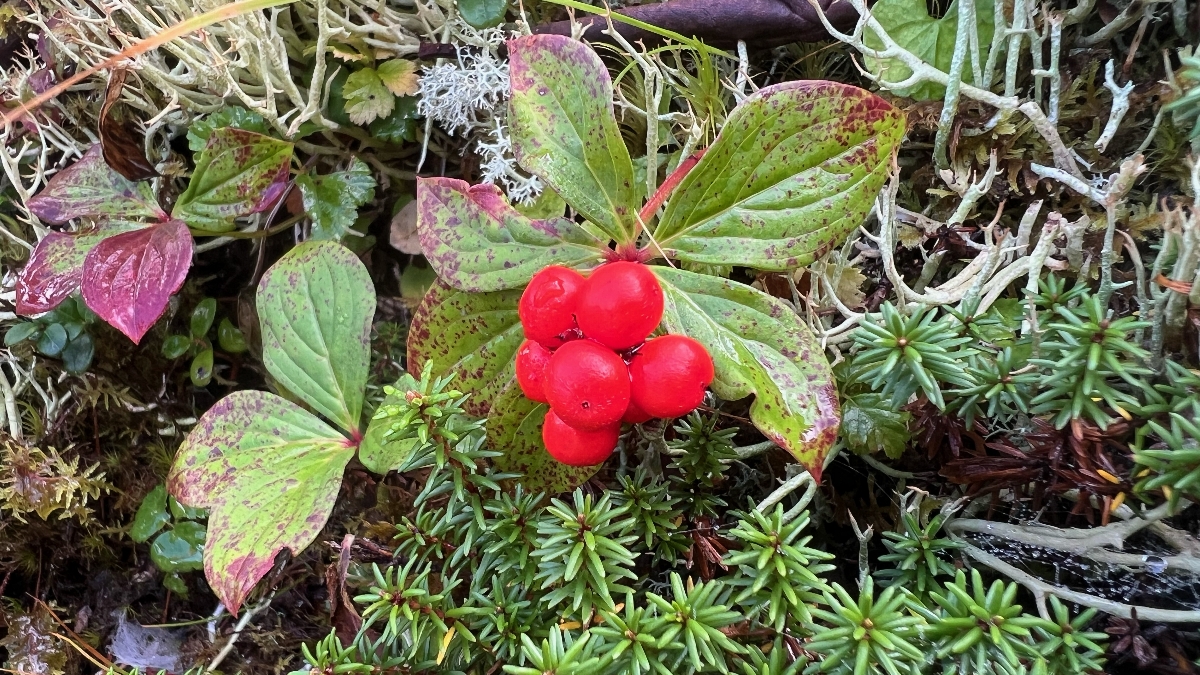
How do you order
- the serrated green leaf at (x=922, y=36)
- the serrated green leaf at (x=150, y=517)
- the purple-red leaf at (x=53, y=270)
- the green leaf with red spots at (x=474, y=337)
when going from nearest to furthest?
the green leaf with red spots at (x=474, y=337) < the serrated green leaf at (x=922, y=36) < the purple-red leaf at (x=53, y=270) < the serrated green leaf at (x=150, y=517)

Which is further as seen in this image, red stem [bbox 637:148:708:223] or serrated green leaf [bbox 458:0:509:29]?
serrated green leaf [bbox 458:0:509:29]

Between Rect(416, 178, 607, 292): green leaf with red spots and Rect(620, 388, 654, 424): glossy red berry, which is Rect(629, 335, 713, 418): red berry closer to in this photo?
Rect(620, 388, 654, 424): glossy red berry

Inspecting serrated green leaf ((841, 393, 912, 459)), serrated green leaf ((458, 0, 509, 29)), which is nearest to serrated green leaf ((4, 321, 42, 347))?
serrated green leaf ((458, 0, 509, 29))

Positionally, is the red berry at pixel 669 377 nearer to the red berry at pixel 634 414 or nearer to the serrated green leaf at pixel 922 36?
the red berry at pixel 634 414

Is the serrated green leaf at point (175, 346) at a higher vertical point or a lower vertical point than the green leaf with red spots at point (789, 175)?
lower

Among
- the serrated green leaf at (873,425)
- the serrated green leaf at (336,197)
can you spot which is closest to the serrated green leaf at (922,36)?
the serrated green leaf at (873,425)

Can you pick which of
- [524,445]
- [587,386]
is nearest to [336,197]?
[524,445]
